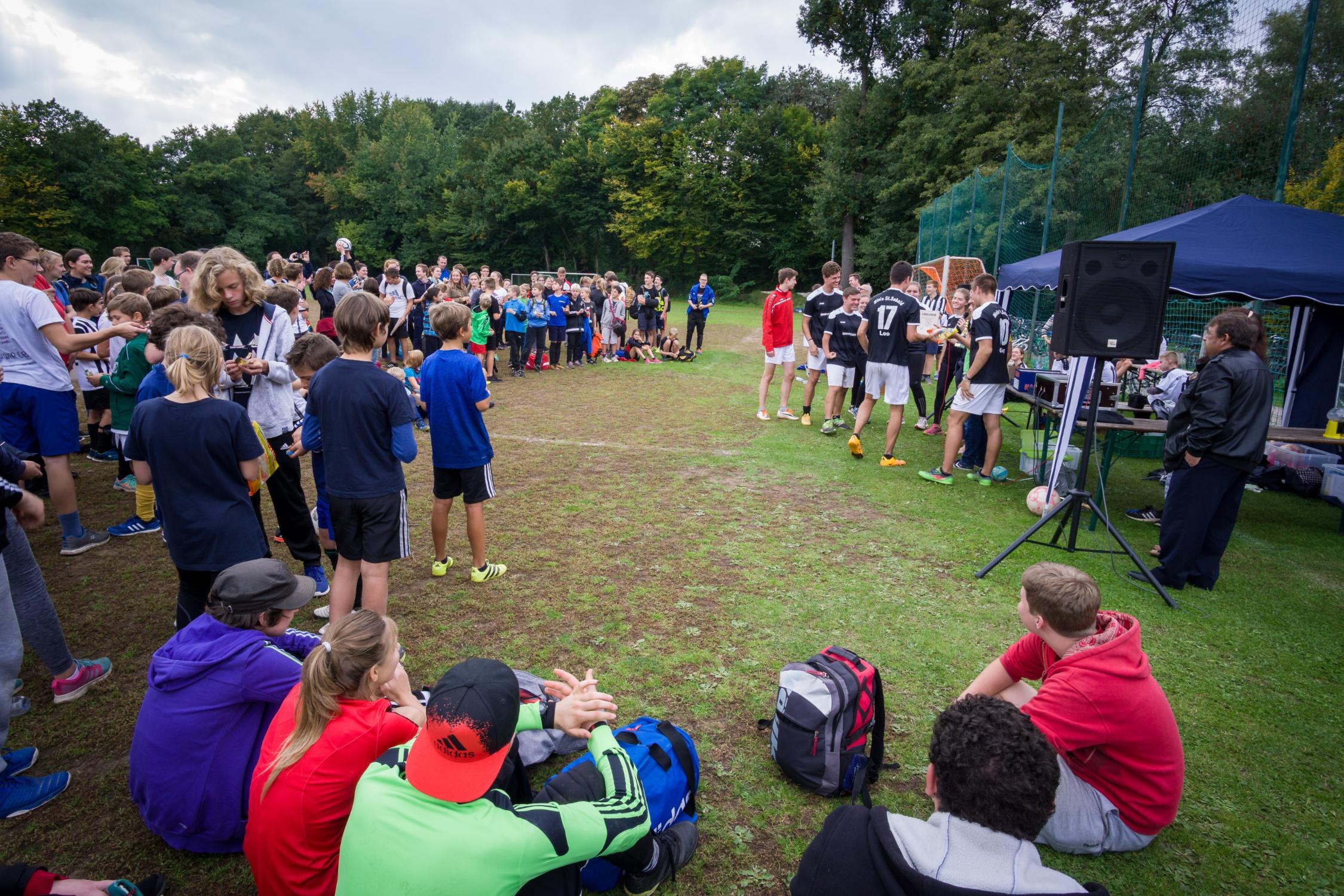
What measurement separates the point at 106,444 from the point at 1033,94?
32.2 metres

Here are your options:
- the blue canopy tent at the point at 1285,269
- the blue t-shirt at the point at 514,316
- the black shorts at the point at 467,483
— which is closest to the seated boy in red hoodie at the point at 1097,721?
the black shorts at the point at 467,483

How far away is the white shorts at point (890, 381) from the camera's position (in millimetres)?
7734

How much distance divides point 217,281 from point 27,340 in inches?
62.3

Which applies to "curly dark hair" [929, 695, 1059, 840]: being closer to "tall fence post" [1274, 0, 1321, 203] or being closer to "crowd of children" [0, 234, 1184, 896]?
"crowd of children" [0, 234, 1184, 896]

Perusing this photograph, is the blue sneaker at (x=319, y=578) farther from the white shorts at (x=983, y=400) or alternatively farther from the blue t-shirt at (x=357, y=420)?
the white shorts at (x=983, y=400)

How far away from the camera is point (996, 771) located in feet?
5.32

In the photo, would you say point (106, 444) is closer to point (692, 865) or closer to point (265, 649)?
point (265, 649)

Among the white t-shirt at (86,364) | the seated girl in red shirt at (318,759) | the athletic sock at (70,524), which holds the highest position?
the white t-shirt at (86,364)

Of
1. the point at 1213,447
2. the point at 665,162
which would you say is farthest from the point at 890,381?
the point at 665,162

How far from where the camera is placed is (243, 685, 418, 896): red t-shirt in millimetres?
1910

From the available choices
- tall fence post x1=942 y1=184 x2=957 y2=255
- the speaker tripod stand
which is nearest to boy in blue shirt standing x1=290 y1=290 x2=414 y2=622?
the speaker tripod stand

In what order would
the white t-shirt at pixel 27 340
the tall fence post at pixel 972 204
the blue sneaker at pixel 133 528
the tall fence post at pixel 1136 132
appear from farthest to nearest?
the tall fence post at pixel 972 204 < the tall fence post at pixel 1136 132 < the blue sneaker at pixel 133 528 < the white t-shirt at pixel 27 340

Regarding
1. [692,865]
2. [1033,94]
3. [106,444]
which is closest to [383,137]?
[1033,94]

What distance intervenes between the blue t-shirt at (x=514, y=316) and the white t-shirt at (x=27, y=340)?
891 centimetres
